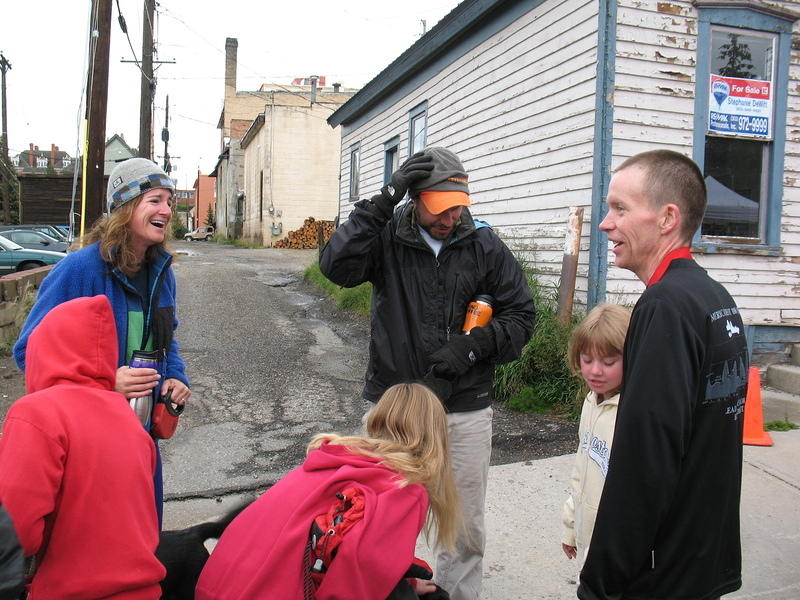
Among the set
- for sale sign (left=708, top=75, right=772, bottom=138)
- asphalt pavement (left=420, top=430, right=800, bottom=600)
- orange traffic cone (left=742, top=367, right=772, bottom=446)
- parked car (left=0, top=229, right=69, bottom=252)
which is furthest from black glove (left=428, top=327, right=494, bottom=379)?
parked car (left=0, top=229, right=69, bottom=252)

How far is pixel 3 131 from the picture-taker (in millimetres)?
A: 37969

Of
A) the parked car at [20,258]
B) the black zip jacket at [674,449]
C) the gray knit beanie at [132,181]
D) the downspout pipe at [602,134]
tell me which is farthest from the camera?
the parked car at [20,258]

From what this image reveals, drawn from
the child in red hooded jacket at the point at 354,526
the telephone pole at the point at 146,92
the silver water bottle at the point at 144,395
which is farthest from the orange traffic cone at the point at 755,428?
the telephone pole at the point at 146,92

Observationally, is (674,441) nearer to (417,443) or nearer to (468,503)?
(417,443)

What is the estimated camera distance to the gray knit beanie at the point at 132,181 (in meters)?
2.61

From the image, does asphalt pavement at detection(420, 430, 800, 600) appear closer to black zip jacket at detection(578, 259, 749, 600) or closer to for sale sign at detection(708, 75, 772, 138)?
black zip jacket at detection(578, 259, 749, 600)

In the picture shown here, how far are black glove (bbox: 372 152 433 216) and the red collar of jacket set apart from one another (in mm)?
1260

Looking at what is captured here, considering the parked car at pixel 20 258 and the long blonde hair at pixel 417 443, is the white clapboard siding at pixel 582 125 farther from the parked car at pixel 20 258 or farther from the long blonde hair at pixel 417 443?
the parked car at pixel 20 258

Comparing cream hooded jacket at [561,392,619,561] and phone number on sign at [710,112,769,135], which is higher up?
phone number on sign at [710,112,769,135]

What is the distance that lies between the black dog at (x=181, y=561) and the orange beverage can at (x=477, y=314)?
1328 mm

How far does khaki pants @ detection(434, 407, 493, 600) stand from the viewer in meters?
2.86

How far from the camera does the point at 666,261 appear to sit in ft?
5.42

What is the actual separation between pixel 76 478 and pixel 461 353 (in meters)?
1.50

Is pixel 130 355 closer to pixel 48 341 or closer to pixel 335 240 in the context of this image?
pixel 48 341
